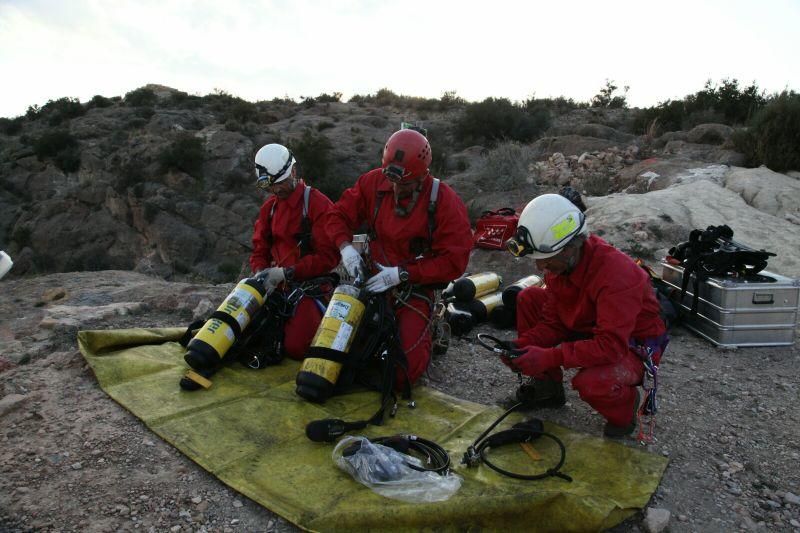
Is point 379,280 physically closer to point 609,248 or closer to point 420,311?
point 420,311

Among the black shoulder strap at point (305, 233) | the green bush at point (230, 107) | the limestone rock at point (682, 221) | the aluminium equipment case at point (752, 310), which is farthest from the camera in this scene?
the green bush at point (230, 107)

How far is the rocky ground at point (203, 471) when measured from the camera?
8.62 feet

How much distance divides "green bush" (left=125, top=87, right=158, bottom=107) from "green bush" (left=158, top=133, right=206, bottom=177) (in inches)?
307

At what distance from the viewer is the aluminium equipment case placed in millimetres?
4754

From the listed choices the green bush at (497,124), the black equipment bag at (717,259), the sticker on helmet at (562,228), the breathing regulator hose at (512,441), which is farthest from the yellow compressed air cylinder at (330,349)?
the green bush at (497,124)

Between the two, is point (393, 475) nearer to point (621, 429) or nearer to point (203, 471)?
point (203, 471)

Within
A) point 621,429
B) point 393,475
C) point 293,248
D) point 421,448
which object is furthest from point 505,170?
point 393,475

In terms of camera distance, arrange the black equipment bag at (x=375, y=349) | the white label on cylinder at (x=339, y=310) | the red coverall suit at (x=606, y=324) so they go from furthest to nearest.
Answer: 1. the black equipment bag at (x=375, y=349)
2. the white label on cylinder at (x=339, y=310)
3. the red coverall suit at (x=606, y=324)

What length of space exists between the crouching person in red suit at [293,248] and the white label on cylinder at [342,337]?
2.79ft

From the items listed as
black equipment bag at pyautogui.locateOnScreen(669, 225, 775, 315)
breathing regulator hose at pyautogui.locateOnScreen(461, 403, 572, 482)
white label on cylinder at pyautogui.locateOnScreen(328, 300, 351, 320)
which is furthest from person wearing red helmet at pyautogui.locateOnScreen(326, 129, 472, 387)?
black equipment bag at pyautogui.locateOnScreen(669, 225, 775, 315)

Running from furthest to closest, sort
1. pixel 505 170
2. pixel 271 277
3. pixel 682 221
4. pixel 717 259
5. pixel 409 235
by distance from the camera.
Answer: pixel 505 170
pixel 682 221
pixel 717 259
pixel 271 277
pixel 409 235

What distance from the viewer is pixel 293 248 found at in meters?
4.71

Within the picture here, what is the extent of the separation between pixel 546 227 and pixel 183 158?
1594 cm

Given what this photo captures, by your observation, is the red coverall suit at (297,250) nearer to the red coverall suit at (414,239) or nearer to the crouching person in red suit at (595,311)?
the red coverall suit at (414,239)
